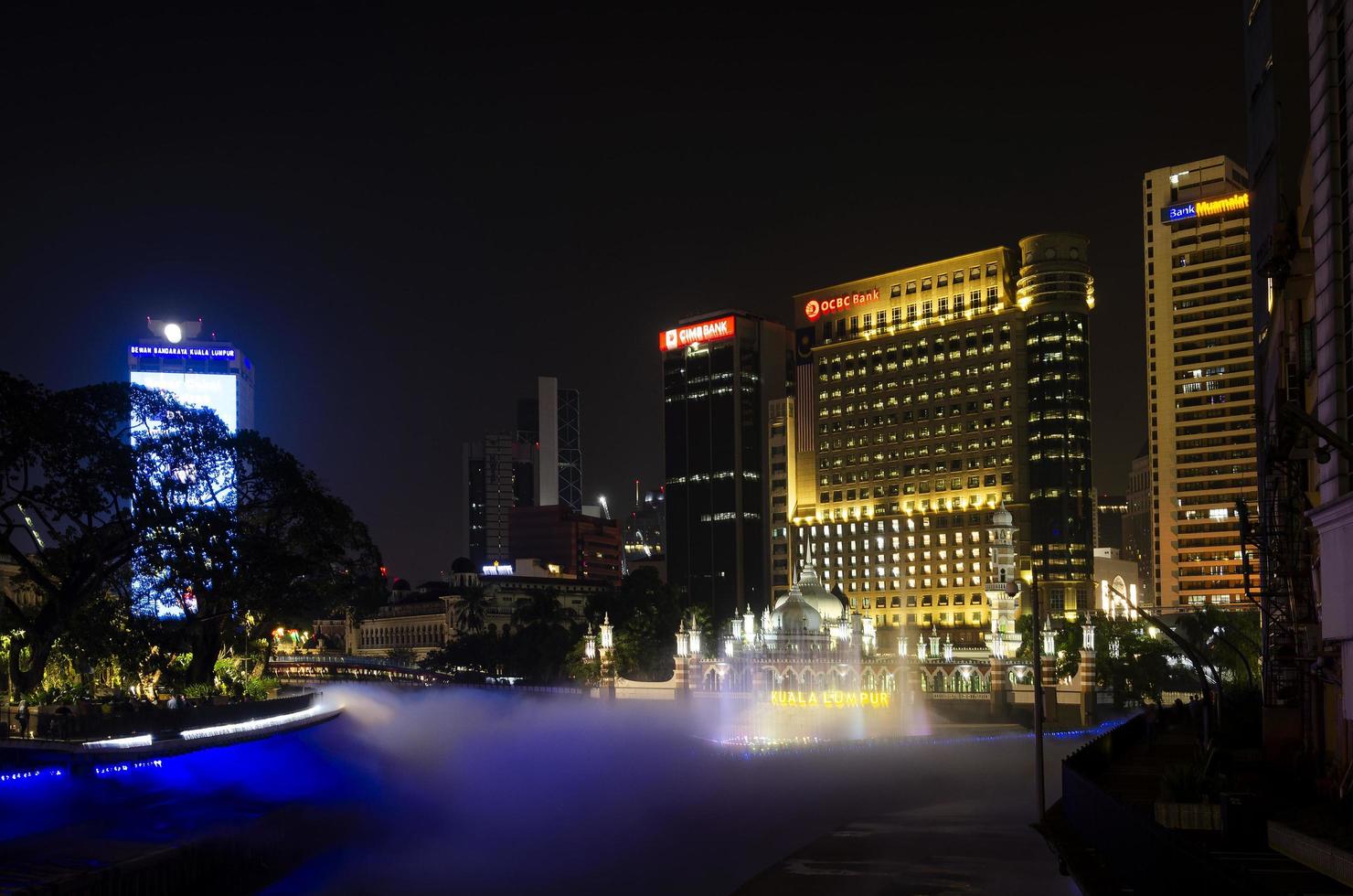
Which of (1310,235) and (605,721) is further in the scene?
(605,721)

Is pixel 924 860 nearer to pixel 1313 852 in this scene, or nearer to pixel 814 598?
pixel 1313 852

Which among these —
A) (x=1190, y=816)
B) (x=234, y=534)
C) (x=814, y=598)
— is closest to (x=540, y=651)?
(x=814, y=598)

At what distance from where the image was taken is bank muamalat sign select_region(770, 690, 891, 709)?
102938 mm

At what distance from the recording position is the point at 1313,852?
24.6m

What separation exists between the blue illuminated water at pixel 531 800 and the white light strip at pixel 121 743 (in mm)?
1780

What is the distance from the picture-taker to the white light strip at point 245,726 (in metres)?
69.0

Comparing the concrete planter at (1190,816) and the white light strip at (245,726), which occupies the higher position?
the concrete planter at (1190,816)

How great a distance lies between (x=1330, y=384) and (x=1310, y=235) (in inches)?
442

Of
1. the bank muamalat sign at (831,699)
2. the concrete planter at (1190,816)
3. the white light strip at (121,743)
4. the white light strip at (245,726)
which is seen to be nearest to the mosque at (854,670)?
the bank muamalat sign at (831,699)

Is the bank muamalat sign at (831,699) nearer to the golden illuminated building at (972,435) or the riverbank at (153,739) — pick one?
the riverbank at (153,739)

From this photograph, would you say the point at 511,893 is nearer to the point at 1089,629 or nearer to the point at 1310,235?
the point at 1310,235

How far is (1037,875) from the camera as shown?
1515 inches

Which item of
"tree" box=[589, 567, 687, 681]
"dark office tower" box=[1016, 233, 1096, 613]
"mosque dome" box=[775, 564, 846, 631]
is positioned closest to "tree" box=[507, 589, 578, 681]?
"tree" box=[589, 567, 687, 681]

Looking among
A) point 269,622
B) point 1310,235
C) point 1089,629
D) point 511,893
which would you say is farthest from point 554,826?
point 1089,629
